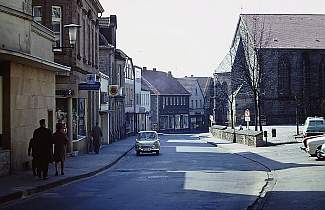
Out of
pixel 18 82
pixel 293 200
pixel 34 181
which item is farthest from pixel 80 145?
pixel 293 200

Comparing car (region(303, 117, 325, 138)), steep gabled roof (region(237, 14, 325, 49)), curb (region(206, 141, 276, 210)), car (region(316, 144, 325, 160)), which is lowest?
curb (region(206, 141, 276, 210))

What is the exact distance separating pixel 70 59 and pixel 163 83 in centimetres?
8923

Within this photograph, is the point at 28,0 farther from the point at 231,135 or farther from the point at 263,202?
the point at 231,135

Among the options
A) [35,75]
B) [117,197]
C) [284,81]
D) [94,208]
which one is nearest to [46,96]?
[35,75]

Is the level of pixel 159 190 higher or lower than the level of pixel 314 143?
lower

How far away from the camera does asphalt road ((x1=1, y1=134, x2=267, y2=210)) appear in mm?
14164

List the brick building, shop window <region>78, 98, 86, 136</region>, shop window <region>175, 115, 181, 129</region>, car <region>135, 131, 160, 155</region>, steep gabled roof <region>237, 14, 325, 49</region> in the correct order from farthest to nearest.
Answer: shop window <region>175, 115, 181, 129</region>, steep gabled roof <region>237, 14, 325, 49</region>, car <region>135, 131, 160, 155</region>, shop window <region>78, 98, 86, 136</region>, the brick building

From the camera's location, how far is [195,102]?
12812 centimetres

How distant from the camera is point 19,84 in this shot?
21484 millimetres

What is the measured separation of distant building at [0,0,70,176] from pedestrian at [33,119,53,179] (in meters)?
1.31

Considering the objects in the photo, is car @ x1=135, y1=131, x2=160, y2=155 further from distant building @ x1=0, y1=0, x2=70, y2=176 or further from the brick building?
distant building @ x1=0, y1=0, x2=70, y2=176

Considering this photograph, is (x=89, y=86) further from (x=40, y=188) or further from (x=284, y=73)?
(x=284, y=73)

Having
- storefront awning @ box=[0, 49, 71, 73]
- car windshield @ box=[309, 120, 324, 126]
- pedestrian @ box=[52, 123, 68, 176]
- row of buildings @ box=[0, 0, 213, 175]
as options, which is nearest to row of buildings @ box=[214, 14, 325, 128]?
row of buildings @ box=[0, 0, 213, 175]

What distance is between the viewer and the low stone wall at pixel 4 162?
19656 mm
